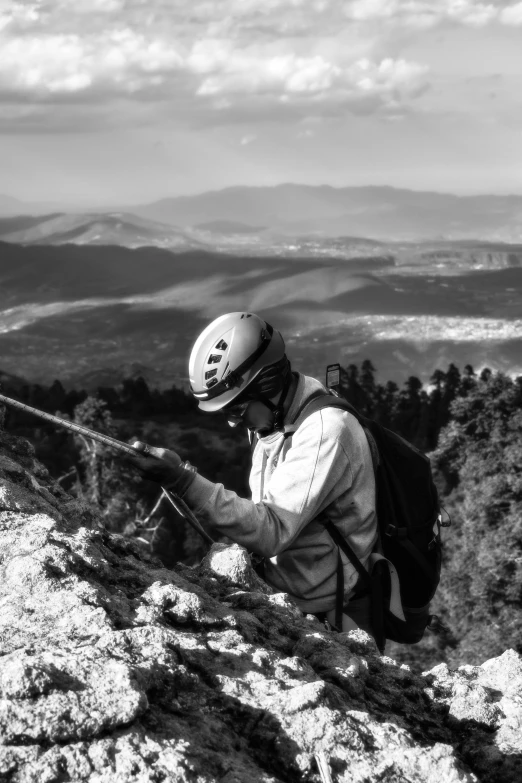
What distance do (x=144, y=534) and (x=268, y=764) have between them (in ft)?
97.0

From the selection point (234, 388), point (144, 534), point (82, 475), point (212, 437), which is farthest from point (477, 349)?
point (234, 388)

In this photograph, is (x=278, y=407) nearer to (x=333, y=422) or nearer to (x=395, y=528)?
(x=333, y=422)

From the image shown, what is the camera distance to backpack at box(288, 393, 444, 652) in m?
5.65

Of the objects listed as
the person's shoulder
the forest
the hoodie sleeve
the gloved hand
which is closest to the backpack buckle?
the hoodie sleeve

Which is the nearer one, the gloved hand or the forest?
the gloved hand

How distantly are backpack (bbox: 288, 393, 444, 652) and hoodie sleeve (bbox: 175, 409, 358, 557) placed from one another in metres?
0.22

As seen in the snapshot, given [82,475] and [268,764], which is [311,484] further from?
[82,475]

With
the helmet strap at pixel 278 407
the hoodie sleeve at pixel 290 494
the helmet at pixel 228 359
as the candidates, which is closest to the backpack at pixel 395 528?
the helmet strap at pixel 278 407

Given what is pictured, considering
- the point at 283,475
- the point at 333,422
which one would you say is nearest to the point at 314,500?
the point at 283,475

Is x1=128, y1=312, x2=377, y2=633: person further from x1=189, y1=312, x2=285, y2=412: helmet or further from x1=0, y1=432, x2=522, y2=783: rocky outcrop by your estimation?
x1=0, y1=432, x2=522, y2=783: rocky outcrop

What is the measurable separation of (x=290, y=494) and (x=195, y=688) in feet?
5.68

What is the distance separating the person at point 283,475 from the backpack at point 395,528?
0.07 meters

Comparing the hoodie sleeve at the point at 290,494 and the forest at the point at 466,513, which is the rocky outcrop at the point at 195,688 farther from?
the forest at the point at 466,513

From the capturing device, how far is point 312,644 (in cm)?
461
